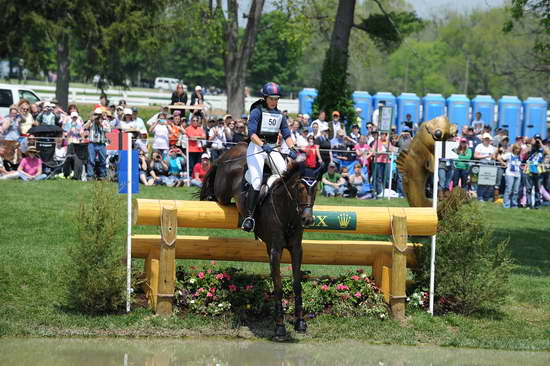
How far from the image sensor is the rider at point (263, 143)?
1044 cm

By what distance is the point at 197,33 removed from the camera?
37594 millimetres

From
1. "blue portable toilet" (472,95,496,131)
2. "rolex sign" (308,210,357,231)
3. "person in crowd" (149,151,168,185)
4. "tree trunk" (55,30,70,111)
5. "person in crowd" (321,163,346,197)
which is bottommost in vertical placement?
"person in crowd" (321,163,346,197)

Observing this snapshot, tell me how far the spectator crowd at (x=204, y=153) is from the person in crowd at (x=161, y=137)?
0.09 ft

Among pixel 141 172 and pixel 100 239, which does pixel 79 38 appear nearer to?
pixel 141 172

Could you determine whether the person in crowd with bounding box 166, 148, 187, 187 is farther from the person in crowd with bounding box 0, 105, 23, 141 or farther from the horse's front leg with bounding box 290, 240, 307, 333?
the horse's front leg with bounding box 290, 240, 307, 333

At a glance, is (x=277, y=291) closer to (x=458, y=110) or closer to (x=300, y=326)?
(x=300, y=326)

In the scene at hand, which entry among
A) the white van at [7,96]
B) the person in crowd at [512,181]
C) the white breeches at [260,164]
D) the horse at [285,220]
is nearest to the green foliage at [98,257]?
the horse at [285,220]

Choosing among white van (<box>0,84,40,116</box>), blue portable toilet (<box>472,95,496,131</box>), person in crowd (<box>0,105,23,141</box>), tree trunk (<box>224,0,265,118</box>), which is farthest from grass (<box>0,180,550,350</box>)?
blue portable toilet (<box>472,95,496,131</box>)

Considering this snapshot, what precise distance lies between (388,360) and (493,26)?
91.7 metres

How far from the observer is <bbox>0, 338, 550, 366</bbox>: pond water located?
9266mm

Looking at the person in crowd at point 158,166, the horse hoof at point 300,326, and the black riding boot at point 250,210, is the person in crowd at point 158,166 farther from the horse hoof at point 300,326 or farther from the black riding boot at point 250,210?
the horse hoof at point 300,326

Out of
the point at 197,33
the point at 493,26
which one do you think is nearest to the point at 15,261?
the point at 197,33

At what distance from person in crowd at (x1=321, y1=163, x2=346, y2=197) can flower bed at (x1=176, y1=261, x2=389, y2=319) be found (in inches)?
415

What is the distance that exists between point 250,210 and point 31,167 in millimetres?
12689
